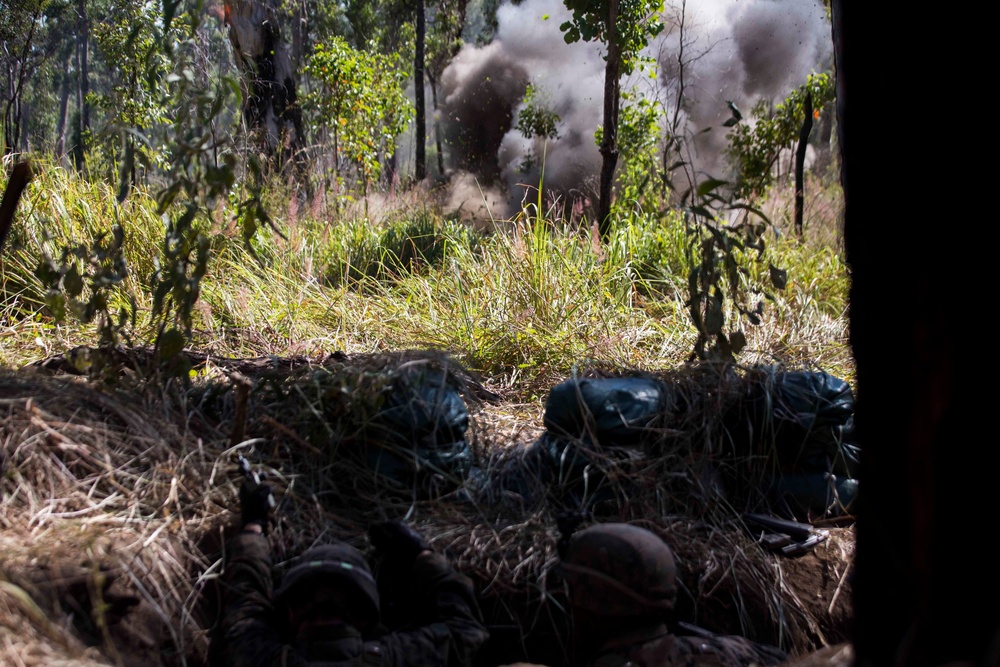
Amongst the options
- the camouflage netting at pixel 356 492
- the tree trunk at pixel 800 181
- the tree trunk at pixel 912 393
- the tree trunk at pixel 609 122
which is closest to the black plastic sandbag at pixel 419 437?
the camouflage netting at pixel 356 492

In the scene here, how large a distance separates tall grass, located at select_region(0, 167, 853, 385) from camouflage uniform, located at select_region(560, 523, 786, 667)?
1498 millimetres

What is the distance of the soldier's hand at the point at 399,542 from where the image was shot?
7.94 feet

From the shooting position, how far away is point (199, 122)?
9.22ft

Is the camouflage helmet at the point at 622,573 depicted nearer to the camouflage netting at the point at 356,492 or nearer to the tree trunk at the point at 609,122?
the camouflage netting at the point at 356,492

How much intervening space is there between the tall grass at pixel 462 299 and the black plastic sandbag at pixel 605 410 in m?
0.55

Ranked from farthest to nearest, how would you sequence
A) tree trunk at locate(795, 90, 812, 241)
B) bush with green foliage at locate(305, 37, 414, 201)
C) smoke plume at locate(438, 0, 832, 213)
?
1. smoke plume at locate(438, 0, 832, 213)
2. bush with green foliage at locate(305, 37, 414, 201)
3. tree trunk at locate(795, 90, 812, 241)

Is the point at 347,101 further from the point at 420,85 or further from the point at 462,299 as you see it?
the point at 462,299

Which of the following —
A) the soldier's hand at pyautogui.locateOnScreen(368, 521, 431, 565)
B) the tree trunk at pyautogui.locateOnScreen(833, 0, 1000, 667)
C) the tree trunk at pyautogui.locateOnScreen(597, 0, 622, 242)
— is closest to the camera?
the tree trunk at pyautogui.locateOnScreen(833, 0, 1000, 667)

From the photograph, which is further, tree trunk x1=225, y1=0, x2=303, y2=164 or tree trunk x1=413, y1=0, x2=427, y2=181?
tree trunk x1=413, y1=0, x2=427, y2=181

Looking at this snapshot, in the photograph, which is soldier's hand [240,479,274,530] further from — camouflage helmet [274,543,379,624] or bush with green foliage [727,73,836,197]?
bush with green foliage [727,73,836,197]

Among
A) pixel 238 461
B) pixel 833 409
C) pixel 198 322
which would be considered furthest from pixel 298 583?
pixel 198 322

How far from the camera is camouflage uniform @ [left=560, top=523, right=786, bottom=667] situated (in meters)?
2.07

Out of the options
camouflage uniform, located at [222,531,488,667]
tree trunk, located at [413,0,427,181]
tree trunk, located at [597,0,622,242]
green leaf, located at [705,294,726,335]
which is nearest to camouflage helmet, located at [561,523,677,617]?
camouflage uniform, located at [222,531,488,667]

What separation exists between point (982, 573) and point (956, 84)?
2.10ft
